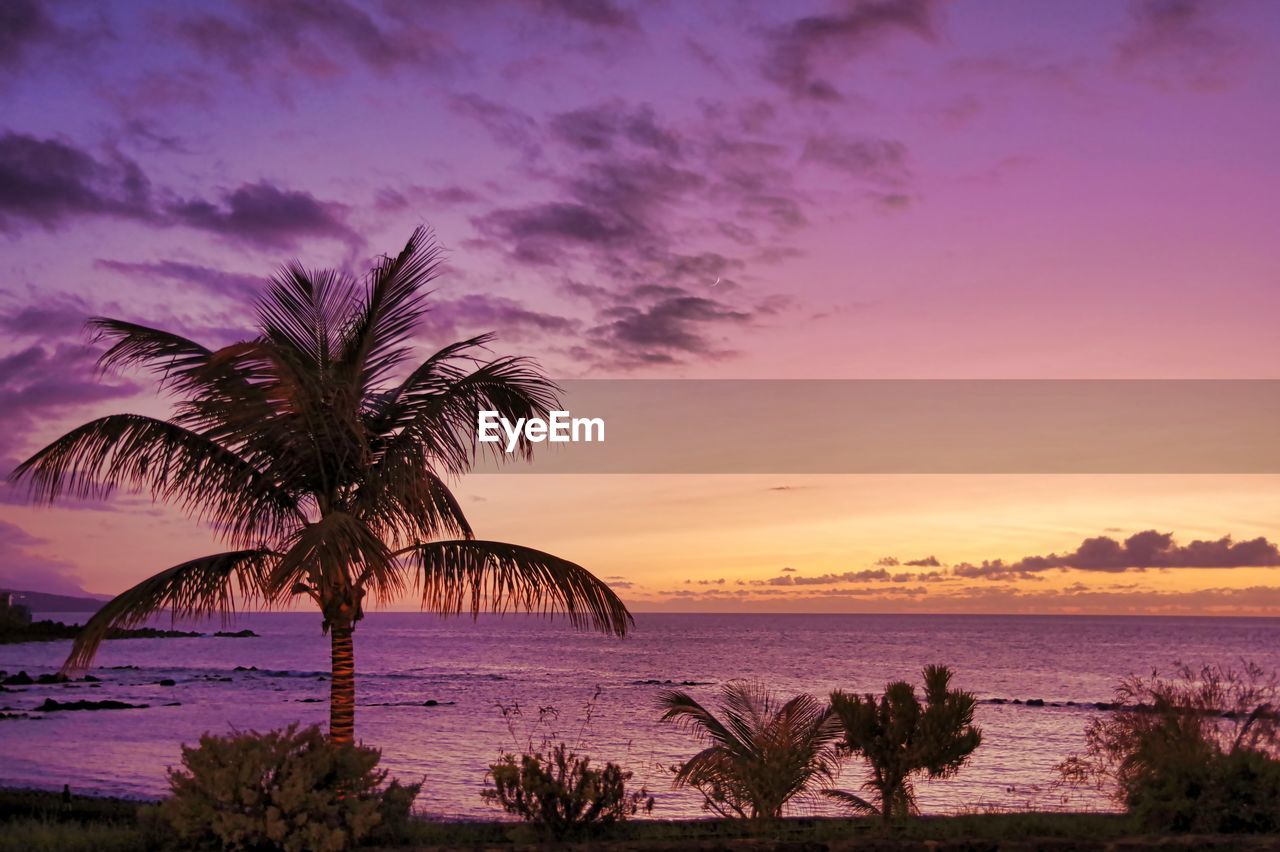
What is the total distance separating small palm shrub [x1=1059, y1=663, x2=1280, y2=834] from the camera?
11820 mm

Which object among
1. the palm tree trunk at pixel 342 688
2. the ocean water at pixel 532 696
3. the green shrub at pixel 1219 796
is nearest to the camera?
the green shrub at pixel 1219 796

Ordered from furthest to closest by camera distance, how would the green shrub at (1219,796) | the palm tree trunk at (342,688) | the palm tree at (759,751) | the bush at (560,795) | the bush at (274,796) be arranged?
the palm tree at (759,751)
the palm tree trunk at (342,688)
the green shrub at (1219,796)
the bush at (560,795)
the bush at (274,796)

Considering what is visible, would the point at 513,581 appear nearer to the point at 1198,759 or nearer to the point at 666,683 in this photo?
the point at 1198,759

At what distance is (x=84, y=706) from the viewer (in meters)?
51.5

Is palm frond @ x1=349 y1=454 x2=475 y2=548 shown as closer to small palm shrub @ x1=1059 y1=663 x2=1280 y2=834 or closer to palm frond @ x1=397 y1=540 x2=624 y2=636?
palm frond @ x1=397 y1=540 x2=624 y2=636

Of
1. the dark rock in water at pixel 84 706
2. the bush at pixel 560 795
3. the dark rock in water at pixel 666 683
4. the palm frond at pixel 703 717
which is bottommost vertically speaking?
the dark rock in water at pixel 666 683

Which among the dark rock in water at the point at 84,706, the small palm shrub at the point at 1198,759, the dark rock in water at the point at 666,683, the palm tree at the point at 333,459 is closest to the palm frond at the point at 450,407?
the palm tree at the point at 333,459

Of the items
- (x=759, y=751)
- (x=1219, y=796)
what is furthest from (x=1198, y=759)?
(x=759, y=751)

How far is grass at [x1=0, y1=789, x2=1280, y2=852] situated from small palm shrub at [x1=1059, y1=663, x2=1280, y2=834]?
54 cm

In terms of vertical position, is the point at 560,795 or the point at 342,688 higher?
the point at 342,688

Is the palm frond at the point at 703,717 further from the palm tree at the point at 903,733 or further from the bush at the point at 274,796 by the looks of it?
the bush at the point at 274,796

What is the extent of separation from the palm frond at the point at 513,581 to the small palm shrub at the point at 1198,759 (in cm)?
632

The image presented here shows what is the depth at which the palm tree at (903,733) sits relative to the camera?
14398 mm

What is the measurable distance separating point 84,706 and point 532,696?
90.1 ft
